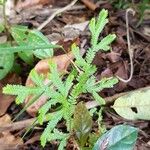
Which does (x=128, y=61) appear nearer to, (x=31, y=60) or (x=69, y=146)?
(x=31, y=60)

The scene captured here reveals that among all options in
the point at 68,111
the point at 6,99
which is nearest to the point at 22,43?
the point at 6,99

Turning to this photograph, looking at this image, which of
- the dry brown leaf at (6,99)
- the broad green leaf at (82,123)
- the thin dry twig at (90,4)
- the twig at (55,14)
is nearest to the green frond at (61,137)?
the broad green leaf at (82,123)

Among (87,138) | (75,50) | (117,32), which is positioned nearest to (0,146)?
(87,138)

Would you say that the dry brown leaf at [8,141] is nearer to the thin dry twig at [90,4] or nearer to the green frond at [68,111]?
the green frond at [68,111]

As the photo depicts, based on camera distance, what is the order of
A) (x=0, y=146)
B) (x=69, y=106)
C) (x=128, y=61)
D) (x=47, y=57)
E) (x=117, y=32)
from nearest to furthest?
(x=69, y=106), (x=0, y=146), (x=47, y=57), (x=128, y=61), (x=117, y=32)

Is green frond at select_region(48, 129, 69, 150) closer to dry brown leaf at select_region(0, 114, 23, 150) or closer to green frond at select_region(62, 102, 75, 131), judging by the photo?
green frond at select_region(62, 102, 75, 131)

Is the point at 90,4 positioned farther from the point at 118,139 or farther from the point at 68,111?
the point at 118,139
